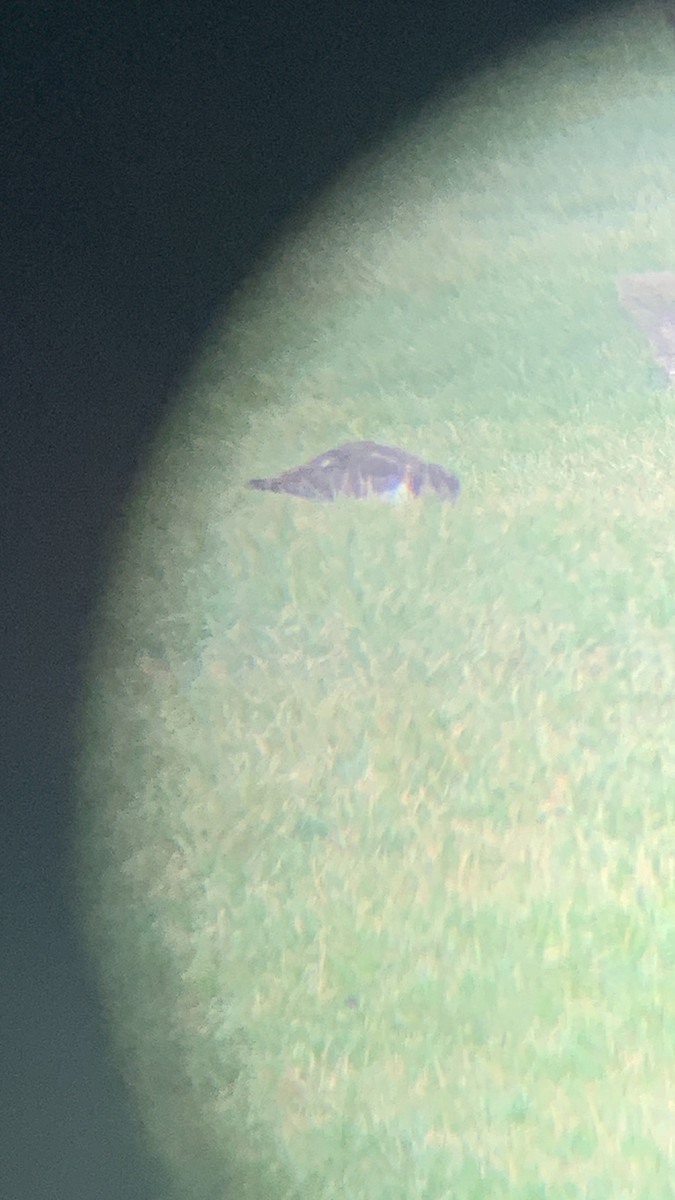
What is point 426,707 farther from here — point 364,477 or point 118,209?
point 118,209

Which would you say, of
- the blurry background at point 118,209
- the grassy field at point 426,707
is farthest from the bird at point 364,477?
the blurry background at point 118,209

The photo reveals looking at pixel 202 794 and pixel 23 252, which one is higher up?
pixel 23 252

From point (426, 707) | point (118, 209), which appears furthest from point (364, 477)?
point (118, 209)

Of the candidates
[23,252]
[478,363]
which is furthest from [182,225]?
[478,363]

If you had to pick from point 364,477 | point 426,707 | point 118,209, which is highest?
point 118,209

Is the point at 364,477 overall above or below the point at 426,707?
above

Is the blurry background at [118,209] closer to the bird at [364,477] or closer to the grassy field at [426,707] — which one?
the grassy field at [426,707]

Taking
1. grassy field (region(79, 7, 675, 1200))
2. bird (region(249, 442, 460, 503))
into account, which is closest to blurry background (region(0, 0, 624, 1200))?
grassy field (region(79, 7, 675, 1200))

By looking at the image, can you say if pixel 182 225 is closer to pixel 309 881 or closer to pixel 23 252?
pixel 23 252
